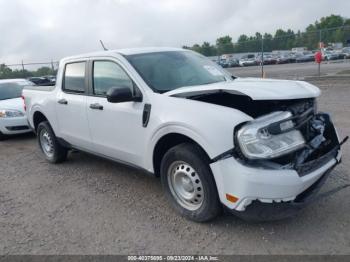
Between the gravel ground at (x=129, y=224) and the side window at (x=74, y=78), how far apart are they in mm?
1351

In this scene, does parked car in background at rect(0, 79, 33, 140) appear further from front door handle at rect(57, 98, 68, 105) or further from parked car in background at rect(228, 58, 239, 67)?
parked car in background at rect(228, 58, 239, 67)

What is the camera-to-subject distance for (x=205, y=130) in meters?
3.21

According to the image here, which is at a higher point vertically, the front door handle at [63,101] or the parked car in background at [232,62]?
the front door handle at [63,101]

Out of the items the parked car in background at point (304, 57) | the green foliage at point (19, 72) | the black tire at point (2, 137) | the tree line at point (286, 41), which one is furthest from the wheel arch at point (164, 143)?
the parked car in background at point (304, 57)

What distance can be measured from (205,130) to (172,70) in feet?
4.63

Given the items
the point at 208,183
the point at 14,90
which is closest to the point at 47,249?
the point at 208,183

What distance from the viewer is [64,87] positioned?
18.0ft

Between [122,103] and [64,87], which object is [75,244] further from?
[64,87]

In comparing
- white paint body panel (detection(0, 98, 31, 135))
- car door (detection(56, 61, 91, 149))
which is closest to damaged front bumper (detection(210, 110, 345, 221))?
car door (detection(56, 61, 91, 149))

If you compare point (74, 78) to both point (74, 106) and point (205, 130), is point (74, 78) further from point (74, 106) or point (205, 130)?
point (205, 130)

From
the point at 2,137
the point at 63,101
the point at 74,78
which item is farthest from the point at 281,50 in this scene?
the point at 63,101

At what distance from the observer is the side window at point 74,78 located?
16.5ft

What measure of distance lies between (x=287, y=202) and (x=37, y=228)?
8.70 ft

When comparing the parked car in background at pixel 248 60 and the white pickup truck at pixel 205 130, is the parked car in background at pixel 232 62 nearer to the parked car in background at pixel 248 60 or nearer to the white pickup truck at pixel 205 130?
the parked car in background at pixel 248 60
